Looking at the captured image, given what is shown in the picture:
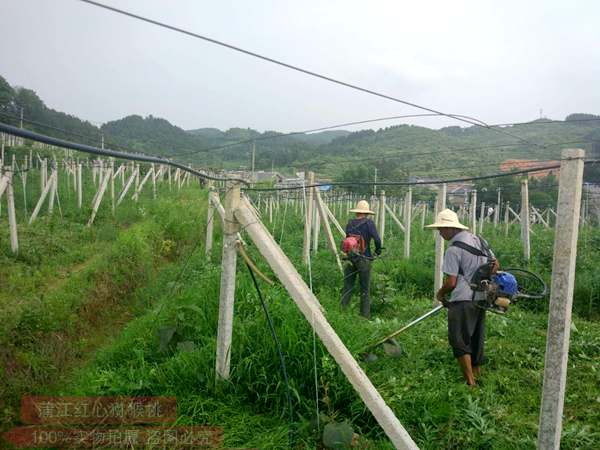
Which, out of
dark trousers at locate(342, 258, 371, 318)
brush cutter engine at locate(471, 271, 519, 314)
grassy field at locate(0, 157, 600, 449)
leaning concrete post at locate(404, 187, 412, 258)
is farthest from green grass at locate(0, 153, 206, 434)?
leaning concrete post at locate(404, 187, 412, 258)

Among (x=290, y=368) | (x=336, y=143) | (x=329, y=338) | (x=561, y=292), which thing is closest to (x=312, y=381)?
(x=290, y=368)

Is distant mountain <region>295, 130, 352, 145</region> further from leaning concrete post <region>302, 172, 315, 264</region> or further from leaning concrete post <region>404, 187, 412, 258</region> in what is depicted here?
leaning concrete post <region>404, 187, 412, 258</region>

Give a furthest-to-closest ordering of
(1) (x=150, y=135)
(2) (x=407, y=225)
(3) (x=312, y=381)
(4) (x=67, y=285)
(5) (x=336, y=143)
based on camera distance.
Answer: (5) (x=336, y=143) < (1) (x=150, y=135) < (2) (x=407, y=225) < (4) (x=67, y=285) < (3) (x=312, y=381)

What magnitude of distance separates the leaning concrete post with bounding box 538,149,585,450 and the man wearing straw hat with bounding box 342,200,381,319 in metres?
3.71

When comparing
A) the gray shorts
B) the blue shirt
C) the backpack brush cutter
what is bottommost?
the gray shorts

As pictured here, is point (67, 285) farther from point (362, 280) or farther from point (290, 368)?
point (290, 368)

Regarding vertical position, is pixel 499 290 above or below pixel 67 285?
above

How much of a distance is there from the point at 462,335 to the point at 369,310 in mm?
2304

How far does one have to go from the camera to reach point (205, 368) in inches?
139

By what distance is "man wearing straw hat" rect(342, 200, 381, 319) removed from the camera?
624 centimetres

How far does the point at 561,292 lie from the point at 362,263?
3890mm

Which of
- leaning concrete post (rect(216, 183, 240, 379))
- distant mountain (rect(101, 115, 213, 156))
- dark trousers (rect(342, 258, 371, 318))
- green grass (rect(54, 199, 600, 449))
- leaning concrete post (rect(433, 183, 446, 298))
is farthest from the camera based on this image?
distant mountain (rect(101, 115, 213, 156))

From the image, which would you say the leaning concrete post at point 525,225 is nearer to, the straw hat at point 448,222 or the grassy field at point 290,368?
the grassy field at point 290,368

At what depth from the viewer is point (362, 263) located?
625cm
